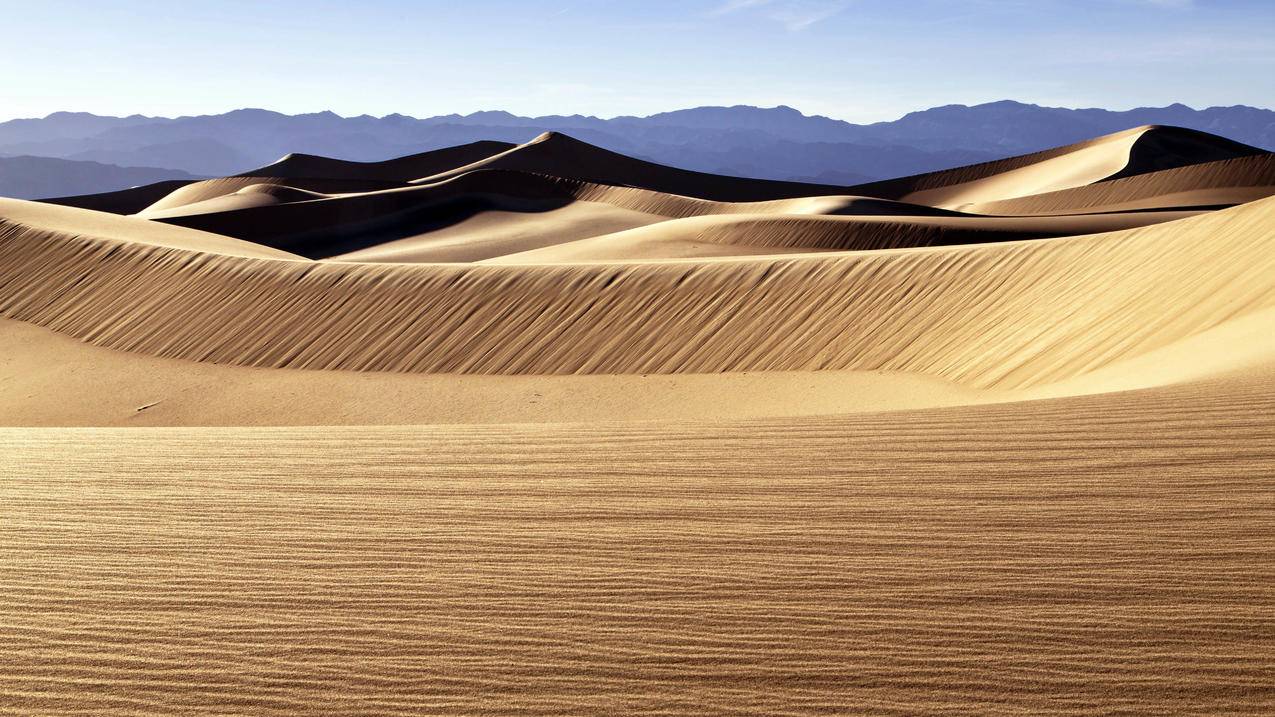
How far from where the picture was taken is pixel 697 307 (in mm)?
14320

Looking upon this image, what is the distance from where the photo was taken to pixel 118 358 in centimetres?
1565

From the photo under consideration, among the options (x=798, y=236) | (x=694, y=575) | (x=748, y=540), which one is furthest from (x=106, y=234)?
(x=694, y=575)

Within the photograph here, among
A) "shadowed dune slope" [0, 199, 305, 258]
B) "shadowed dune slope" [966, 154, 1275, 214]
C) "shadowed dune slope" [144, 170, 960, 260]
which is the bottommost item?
"shadowed dune slope" [0, 199, 305, 258]

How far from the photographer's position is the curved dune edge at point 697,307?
10.1 m

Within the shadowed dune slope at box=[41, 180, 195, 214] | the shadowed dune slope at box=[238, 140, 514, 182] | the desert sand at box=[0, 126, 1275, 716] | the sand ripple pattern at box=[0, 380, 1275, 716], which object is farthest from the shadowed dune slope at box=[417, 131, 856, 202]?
the sand ripple pattern at box=[0, 380, 1275, 716]

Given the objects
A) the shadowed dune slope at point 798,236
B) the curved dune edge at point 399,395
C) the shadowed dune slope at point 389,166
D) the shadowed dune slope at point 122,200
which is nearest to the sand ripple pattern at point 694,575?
the curved dune edge at point 399,395

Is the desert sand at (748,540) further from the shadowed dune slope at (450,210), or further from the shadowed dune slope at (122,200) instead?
the shadowed dune slope at (122,200)

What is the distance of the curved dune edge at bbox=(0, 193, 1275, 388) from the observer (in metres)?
10.1

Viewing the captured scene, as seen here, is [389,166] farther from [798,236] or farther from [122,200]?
[798,236]

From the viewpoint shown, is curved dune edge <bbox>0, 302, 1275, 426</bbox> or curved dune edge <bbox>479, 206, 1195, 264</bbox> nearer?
curved dune edge <bbox>0, 302, 1275, 426</bbox>

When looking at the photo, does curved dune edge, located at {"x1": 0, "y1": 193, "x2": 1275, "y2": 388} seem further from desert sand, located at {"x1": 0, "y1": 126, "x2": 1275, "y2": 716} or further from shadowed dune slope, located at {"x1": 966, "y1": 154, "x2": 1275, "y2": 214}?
shadowed dune slope, located at {"x1": 966, "y1": 154, "x2": 1275, "y2": 214}

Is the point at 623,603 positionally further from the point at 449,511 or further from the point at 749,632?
the point at 449,511

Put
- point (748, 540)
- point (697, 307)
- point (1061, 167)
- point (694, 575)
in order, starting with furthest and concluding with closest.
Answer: point (1061, 167) → point (697, 307) → point (748, 540) → point (694, 575)

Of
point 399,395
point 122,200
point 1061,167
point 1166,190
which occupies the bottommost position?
point 399,395
